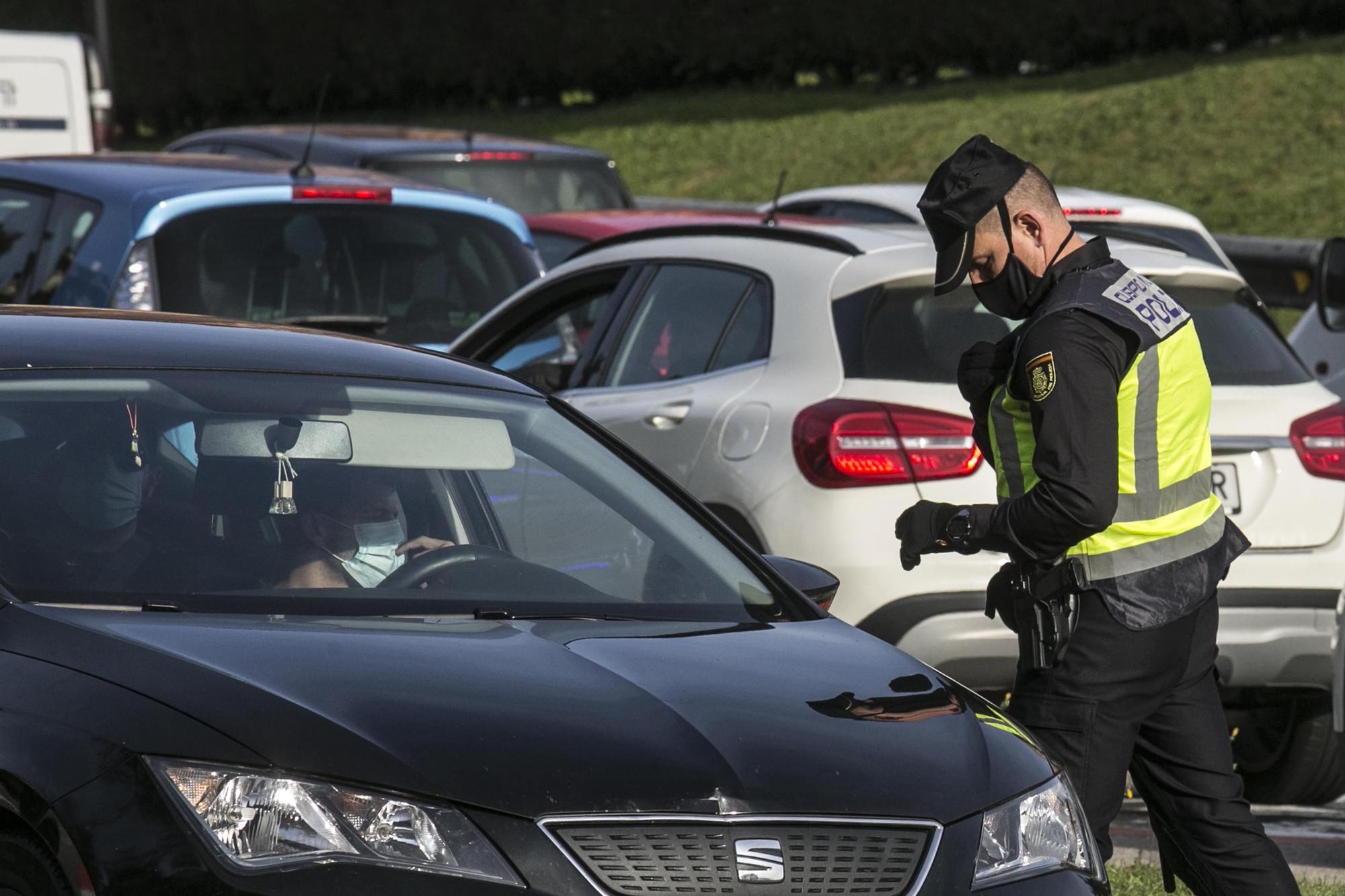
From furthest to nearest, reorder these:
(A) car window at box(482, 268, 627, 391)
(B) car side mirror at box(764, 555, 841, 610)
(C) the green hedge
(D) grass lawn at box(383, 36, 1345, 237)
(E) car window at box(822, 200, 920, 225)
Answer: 1. (C) the green hedge
2. (D) grass lawn at box(383, 36, 1345, 237)
3. (E) car window at box(822, 200, 920, 225)
4. (A) car window at box(482, 268, 627, 391)
5. (B) car side mirror at box(764, 555, 841, 610)

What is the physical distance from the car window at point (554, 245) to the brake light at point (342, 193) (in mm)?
2083

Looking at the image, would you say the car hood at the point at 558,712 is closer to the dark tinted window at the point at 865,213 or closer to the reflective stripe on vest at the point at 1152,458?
the reflective stripe on vest at the point at 1152,458

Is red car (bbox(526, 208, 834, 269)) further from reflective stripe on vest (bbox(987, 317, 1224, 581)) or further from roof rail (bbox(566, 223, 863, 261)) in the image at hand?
reflective stripe on vest (bbox(987, 317, 1224, 581))

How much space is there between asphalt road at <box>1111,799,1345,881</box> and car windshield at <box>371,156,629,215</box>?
6024 millimetres

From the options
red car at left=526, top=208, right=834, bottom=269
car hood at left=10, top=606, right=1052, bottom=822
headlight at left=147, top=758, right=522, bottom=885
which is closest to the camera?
headlight at left=147, top=758, right=522, bottom=885

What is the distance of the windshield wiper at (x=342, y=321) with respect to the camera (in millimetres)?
7043

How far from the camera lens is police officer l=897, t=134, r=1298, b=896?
380 cm

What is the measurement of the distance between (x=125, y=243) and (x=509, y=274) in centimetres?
143

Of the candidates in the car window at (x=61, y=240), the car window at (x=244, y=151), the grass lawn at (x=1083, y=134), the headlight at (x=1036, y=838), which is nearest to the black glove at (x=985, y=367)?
the headlight at (x=1036, y=838)

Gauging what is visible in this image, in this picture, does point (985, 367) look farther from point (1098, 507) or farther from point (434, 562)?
point (434, 562)

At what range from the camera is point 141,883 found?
2779mm

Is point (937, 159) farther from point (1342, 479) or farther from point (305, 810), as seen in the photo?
point (305, 810)

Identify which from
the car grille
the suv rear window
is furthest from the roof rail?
the car grille

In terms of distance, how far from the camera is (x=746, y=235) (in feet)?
20.7
